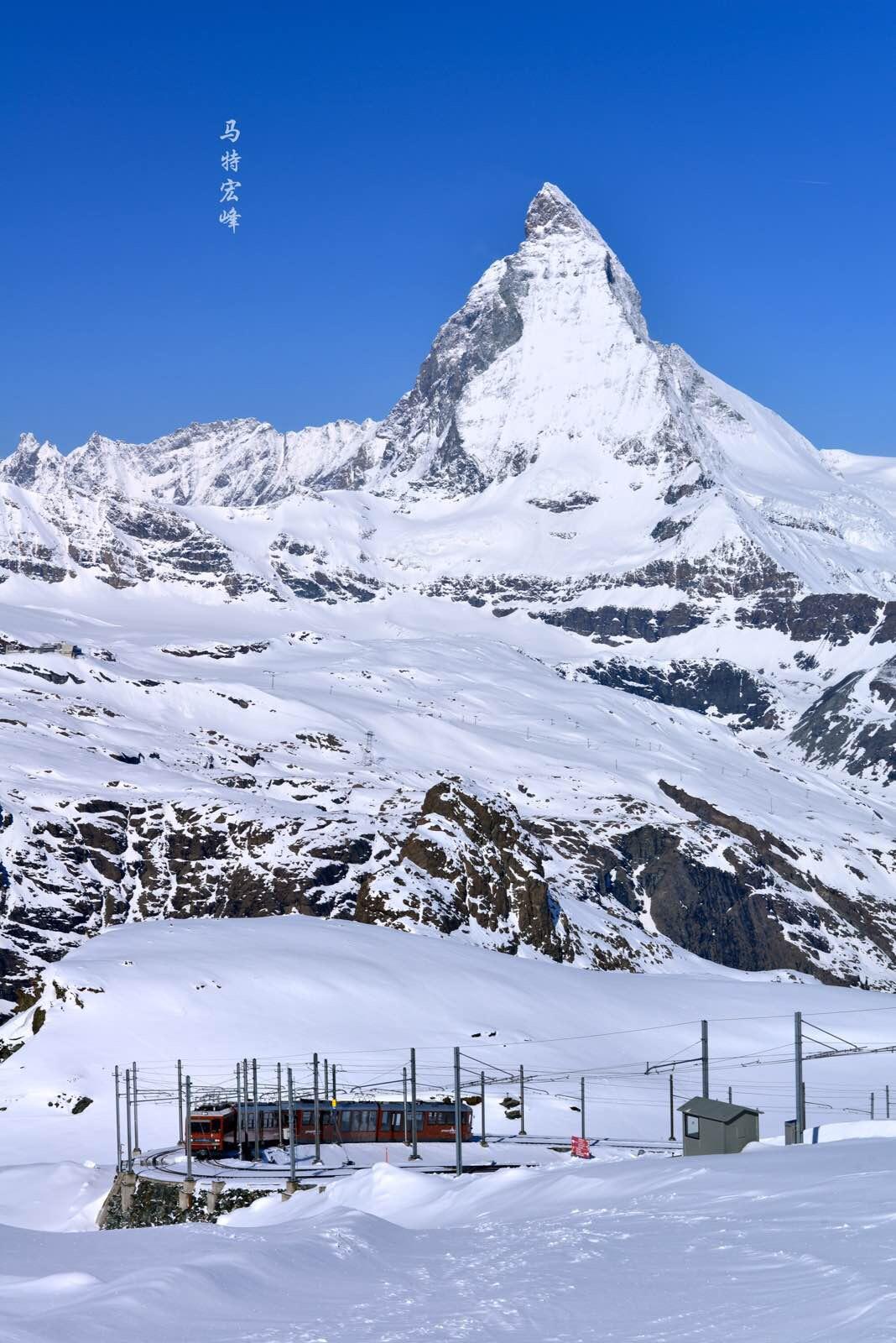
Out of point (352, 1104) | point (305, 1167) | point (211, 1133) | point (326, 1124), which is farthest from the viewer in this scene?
point (352, 1104)

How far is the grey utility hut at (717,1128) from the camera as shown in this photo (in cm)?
7275

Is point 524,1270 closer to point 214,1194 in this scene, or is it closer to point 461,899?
point 214,1194

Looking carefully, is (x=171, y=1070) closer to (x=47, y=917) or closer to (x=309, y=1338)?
(x=47, y=917)

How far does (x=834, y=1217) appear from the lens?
4028cm

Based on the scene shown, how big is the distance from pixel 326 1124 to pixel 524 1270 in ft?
176

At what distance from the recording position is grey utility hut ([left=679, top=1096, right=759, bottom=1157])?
72.8m

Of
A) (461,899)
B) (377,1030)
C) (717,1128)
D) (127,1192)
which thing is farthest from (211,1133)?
(461,899)

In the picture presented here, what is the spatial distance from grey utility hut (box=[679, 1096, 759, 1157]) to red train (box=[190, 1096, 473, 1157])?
1697 cm

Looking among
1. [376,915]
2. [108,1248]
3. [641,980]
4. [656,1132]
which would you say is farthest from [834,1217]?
[376,915]

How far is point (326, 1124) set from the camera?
298 ft

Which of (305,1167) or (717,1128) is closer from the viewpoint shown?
(717,1128)

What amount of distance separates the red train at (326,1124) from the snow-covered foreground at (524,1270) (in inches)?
1344

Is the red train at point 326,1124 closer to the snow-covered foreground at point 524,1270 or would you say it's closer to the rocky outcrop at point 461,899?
the snow-covered foreground at point 524,1270

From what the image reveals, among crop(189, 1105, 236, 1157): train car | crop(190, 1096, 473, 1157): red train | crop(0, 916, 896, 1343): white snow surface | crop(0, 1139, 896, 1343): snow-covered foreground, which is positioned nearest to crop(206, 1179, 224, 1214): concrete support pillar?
crop(0, 916, 896, 1343): white snow surface
